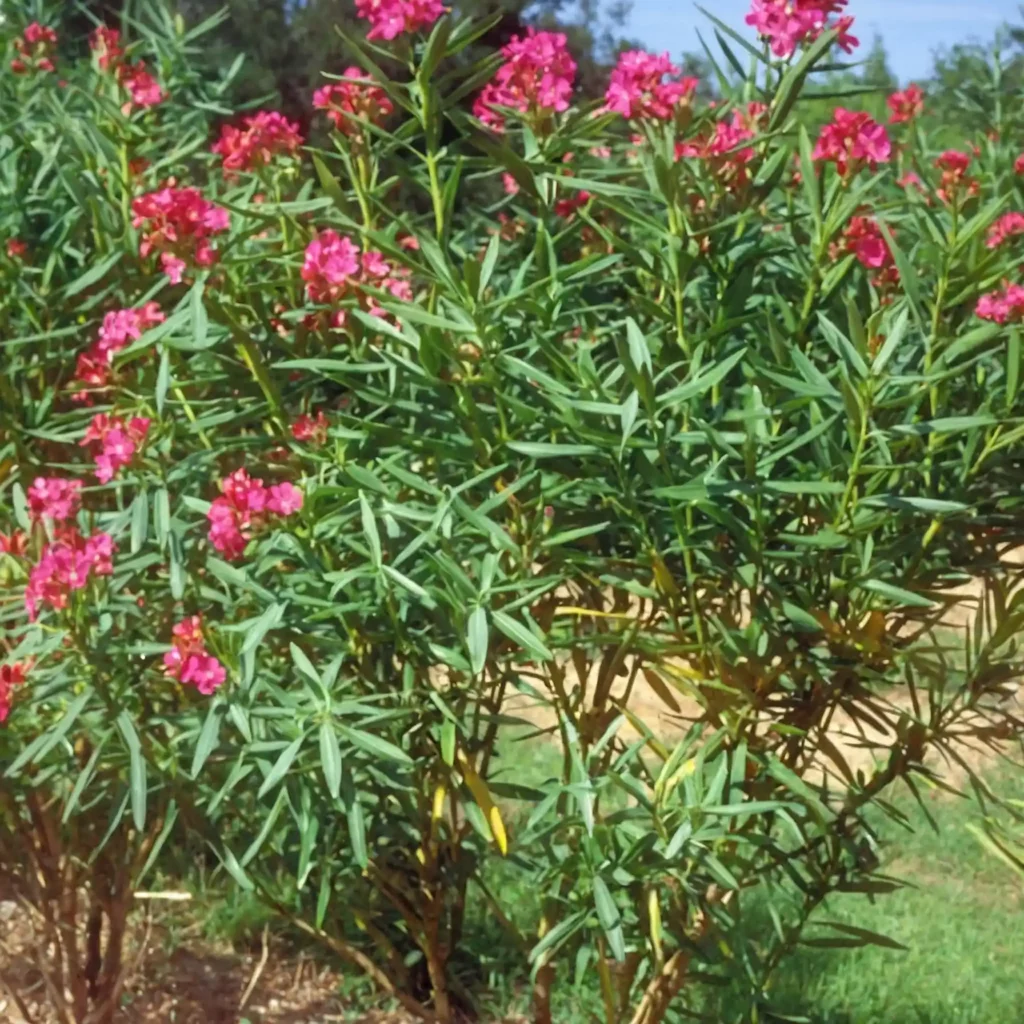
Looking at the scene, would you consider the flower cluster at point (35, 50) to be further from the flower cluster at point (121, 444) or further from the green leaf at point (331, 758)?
the green leaf at point (331, 758)

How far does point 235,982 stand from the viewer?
10.9 feet

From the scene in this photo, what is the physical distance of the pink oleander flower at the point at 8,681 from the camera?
1974 millimetres

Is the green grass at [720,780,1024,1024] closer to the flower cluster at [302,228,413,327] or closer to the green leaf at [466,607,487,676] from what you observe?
the green leaf at [466,607,487,676]

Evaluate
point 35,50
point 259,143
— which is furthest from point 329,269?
point 35,50

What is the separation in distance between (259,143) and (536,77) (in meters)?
0.45

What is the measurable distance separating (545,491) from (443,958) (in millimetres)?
1239

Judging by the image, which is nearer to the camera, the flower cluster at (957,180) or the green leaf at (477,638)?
the green leaf at (477,638)

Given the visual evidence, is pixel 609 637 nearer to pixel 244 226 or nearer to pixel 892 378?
pixel 892 378

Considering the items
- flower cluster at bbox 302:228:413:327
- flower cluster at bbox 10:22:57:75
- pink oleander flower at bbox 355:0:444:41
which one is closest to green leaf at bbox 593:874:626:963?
flower cluster at bbox 302:228:413:327

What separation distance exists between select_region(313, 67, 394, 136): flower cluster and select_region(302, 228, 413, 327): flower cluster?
0.60 ft

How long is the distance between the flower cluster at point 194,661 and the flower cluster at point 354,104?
74 cm

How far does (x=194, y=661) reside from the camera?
1.88 meters

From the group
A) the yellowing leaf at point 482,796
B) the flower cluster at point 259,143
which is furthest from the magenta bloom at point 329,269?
the yellowing leaf at point 482,796

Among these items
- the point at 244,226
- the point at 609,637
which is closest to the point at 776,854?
the point at 609,637
